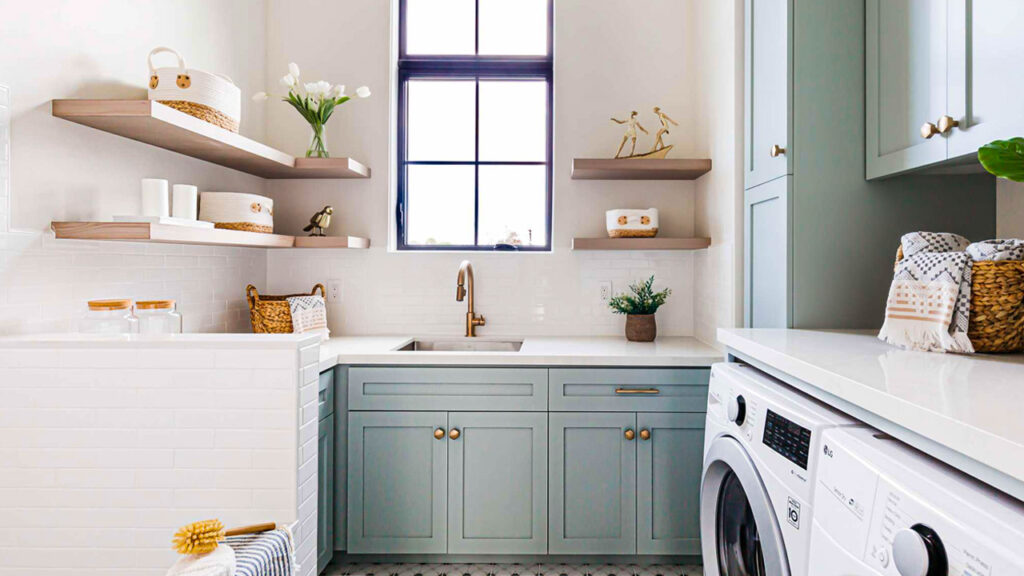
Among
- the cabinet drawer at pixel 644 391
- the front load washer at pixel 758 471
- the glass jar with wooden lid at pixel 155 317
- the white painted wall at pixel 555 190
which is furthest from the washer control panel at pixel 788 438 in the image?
the glass jar with wooden lid at pixel 155 317

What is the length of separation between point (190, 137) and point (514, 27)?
1.75 metres

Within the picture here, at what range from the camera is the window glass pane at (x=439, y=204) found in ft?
9.93

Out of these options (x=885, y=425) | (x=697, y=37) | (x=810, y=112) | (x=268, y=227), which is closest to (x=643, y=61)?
(x=697, y=37)

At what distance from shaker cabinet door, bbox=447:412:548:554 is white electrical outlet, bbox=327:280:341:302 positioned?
102 cm

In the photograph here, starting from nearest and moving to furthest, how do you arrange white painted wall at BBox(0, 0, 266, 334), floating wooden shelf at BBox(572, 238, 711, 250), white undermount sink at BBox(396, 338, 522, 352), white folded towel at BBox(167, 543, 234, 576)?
white folded towel at BBox(167, 543, 234, 576) < white painted wall at BBox(0, 0, 266, 334) < floating wooden shelf at BBox(572, 238, 711, 250) < white undermount sink at BBox(396, 338, 522, 352)

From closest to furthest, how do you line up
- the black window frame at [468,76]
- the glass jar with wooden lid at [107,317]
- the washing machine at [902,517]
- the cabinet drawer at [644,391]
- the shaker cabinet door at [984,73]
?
the washing machine at [902,517] → the shaker cabinet door at [984,73] → the glass jar with wooden lid at [107,317] → the cabinet drawer at [644,391] → the black window frame at [468,76]

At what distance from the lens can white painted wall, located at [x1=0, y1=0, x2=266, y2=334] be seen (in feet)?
5.14

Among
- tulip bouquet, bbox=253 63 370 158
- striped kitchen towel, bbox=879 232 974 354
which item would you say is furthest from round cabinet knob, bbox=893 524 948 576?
tulip bouquet, bbox=253 63 370 158

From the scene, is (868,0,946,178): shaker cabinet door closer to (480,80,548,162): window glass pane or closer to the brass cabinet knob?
the brass cabinet knob

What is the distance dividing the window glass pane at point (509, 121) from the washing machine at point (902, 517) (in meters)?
2.28

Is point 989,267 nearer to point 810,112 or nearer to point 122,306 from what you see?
point 810,112

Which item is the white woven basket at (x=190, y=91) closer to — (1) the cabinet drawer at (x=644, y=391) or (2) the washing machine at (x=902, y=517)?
(1) the cabinet drawer at (x=644, y=391)

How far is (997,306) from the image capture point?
4.30 feet

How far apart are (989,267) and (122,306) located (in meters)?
2.26
